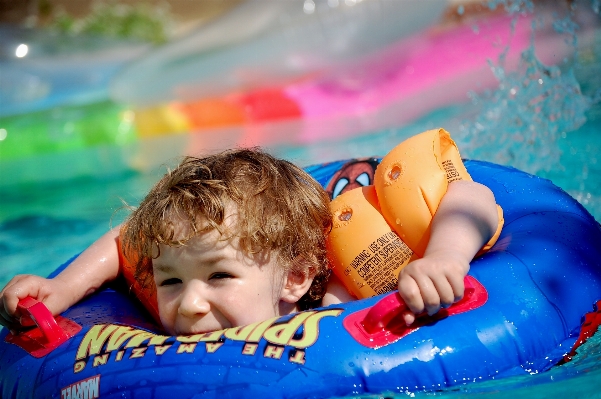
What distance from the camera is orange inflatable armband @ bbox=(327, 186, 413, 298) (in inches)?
88.4

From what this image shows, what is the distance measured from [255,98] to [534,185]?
4.29 m

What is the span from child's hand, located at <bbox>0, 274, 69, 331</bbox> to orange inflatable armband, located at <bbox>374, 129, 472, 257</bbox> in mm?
1038

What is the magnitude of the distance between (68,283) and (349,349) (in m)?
1.08

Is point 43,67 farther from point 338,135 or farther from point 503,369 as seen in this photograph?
point 503,369

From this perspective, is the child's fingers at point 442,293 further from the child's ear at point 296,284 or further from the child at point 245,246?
the child's ear at point 296,284

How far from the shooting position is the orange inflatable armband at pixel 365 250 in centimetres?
225

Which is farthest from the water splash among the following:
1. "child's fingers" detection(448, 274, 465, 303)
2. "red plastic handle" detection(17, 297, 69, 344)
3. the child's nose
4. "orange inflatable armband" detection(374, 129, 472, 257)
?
"red plastic handle" detection(17, 297, 69, 344)

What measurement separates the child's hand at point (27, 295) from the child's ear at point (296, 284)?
719 mm

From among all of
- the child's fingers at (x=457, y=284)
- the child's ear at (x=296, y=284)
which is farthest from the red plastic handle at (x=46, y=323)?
the child's fingers at (x=457, y=284)

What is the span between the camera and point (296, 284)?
90.2 inches

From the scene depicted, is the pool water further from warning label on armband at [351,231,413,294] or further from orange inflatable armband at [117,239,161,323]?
warning label on armband at [351,231,413,294]

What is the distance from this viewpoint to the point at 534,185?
253 cm


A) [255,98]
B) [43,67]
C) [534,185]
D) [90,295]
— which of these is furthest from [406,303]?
[43,67]

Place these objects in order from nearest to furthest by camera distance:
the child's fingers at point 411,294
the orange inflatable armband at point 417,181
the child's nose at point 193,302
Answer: the child's fingers at point 411,294 → the child's nose at point 193,302 → the orange inflatable armband at point 417,181
